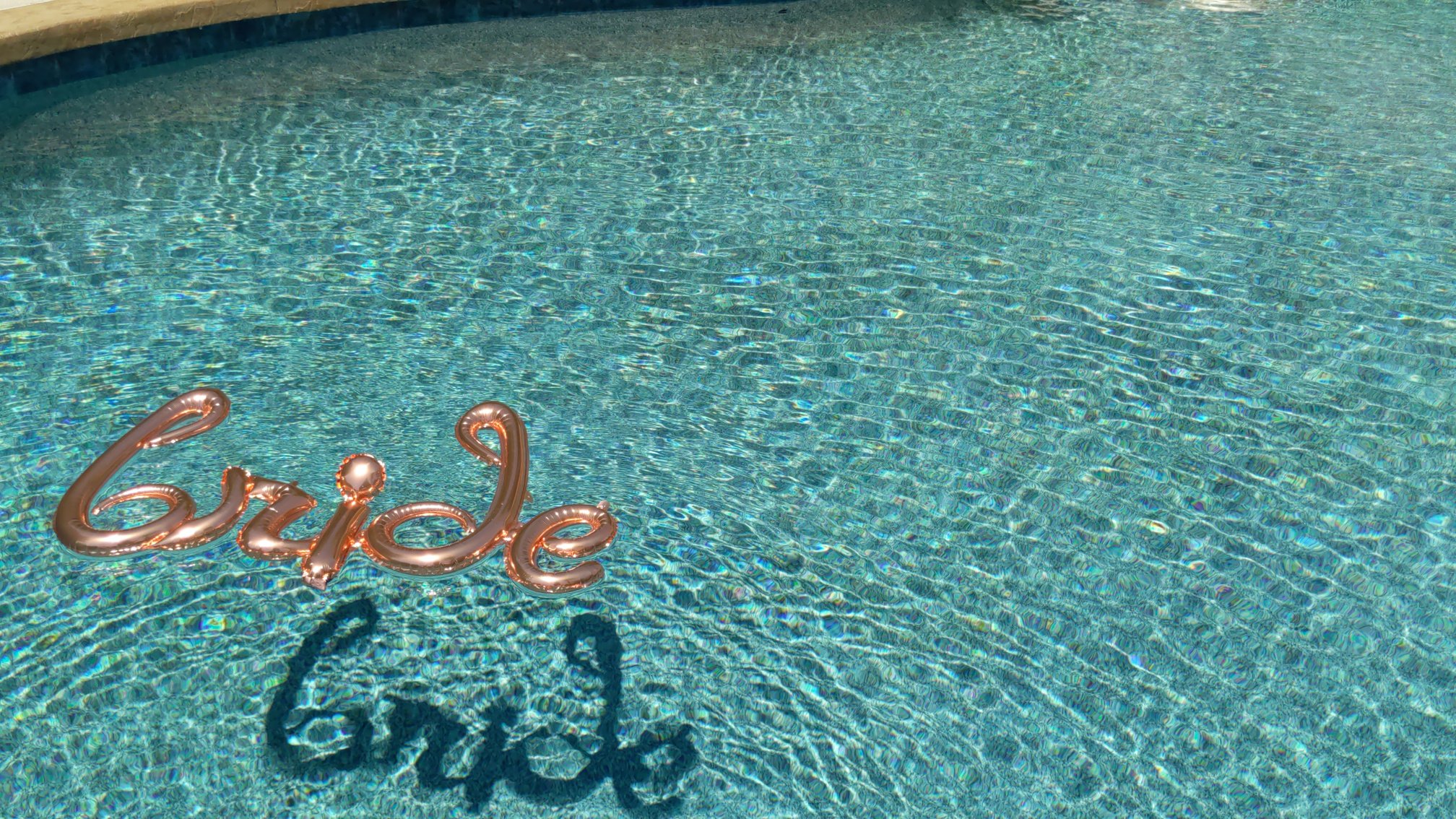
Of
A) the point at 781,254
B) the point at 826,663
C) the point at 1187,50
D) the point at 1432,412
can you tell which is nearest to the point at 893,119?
the point at 781,254

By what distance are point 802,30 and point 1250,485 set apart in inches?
181

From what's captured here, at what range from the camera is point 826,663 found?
9.76 ft

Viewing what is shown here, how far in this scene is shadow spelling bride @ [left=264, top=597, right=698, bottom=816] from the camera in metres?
2.66

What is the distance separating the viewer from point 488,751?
273 centimetres

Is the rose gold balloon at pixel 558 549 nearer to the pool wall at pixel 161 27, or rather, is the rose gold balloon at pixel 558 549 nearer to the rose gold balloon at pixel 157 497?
the rose gold balloon at pixel 157 497

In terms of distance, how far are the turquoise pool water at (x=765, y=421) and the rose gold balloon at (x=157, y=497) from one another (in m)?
→ 0.78

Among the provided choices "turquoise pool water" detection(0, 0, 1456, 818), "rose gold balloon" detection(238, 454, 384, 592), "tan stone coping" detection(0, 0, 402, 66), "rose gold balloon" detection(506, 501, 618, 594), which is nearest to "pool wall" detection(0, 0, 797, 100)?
"tan stone coping" detection(0, 0, 402, 66)

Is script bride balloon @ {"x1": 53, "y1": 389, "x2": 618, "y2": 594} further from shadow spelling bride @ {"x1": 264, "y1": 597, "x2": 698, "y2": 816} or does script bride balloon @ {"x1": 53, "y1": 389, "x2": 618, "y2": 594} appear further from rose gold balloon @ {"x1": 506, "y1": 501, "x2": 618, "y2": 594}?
shadow spelling bride @ {"x1": 264, "y1": 597, "x2": 698, "y2": 816}

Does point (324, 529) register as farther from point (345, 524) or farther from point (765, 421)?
point (765, 421)

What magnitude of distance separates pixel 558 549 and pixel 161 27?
5.30 metres

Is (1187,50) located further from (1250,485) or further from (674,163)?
(1250,485)

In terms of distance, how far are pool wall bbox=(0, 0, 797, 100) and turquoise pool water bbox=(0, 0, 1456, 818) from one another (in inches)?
7.2

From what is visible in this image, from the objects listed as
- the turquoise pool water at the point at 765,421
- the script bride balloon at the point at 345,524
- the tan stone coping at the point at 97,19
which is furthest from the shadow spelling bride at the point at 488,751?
the tan stone coping at the point at 97,19

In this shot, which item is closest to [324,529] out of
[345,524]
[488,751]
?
[345,524]
